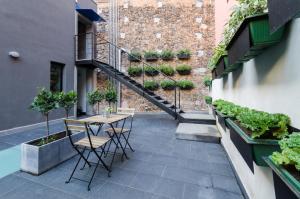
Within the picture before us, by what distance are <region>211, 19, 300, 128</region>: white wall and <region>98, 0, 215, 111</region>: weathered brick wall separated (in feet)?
18.3

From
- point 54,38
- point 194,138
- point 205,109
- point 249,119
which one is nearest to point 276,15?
point 249,119

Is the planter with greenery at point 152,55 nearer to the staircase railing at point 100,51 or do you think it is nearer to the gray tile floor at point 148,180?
the staircase railing at point 100,51

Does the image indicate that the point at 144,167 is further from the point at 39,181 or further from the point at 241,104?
the point at 241,104

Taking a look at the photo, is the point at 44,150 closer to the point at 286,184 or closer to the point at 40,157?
the point at 40,157

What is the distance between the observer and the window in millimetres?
5730

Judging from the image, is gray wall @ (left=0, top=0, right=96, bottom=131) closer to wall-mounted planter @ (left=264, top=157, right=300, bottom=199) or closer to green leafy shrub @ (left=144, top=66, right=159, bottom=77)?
green leafy shrub @ (left=144, top=66, right=159, bottom=77)

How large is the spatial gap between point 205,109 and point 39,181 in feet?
21.5

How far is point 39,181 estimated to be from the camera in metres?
2.22

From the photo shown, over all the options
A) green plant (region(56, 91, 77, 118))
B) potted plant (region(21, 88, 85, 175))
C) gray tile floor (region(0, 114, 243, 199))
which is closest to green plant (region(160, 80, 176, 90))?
gray tile floor (region(0, 114, 243, 199))

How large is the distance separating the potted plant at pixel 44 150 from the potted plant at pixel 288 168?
269 centimetres

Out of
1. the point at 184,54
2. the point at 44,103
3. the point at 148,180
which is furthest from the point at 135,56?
the point at 148,180

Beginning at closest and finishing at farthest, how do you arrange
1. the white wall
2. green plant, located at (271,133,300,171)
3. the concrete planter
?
green plant, located at (271,133,300,171) < the white wall < the concrete planter

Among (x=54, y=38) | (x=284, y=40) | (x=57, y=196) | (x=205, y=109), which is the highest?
(x=54, y=38)

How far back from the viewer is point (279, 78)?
1.35m
